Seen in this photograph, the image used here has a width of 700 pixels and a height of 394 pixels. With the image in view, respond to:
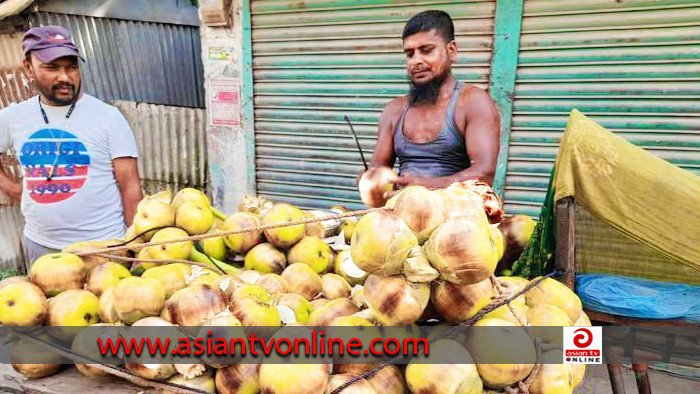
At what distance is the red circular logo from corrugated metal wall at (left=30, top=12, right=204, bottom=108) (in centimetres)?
630

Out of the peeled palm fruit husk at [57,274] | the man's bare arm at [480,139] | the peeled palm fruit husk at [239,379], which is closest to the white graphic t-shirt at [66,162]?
the peeled palm fruit husk at [57,274]

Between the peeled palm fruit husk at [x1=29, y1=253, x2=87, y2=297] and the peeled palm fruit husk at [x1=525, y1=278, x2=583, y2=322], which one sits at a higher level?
the peeled palm fruit husk at [x1=29, y1=253, x2=87, y2=297]

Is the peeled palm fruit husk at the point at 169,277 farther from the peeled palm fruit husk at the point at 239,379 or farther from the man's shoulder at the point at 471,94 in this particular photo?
the man's shoulder at the point at 471,94

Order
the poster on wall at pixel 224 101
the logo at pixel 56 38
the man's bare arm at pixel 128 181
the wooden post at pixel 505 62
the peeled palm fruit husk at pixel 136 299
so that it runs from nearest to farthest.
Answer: the peeled palm fruit husk at pixel 136 299
the logo at pixel 56 38
the man's bare arm at pixel 128 181
the wooden post at pixel 505 62
the poster on wall at pixel 224 101

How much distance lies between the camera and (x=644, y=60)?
13.2ft

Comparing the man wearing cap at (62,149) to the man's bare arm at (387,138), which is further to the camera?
the man's bare arm at (387,138)

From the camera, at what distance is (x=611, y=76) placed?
13.6 ft

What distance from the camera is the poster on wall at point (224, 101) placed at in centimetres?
577

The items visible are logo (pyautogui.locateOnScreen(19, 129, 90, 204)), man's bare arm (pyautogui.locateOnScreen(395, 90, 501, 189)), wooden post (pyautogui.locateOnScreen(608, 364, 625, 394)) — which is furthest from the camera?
logo (pyautogui.locateOnScreen(19, 129, 90, 204))

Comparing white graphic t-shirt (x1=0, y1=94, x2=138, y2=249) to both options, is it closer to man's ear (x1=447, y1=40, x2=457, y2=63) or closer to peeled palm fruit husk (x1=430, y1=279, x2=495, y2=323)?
man's ear (x1=447, y1=40, x2=457, y2=63)

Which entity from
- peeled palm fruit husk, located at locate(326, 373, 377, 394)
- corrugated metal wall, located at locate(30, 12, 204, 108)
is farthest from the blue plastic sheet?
corrugated metal wall, located at locate(30, 12, 204, 108)

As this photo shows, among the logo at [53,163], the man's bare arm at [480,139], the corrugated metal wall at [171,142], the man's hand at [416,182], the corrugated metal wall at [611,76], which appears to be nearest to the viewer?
the man's hand at [416,182]

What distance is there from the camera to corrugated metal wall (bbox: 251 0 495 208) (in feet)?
15.9

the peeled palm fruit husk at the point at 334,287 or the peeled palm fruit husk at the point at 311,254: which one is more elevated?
the peeled palm fruit husk at the point at 311,254
